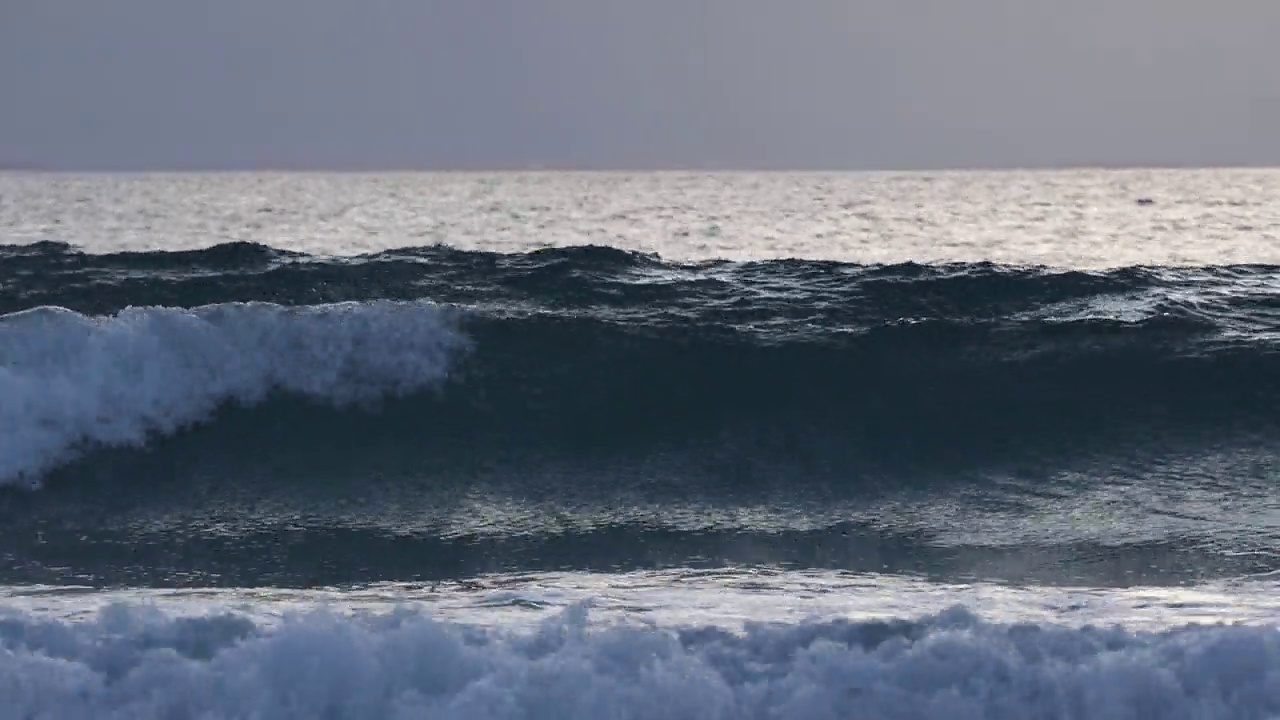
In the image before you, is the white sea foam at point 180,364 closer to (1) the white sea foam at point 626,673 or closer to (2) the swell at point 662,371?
(2) the swell at point 662,371

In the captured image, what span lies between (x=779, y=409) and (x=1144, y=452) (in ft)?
10.3

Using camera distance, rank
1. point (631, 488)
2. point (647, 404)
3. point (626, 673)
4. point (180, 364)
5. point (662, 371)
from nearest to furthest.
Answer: point (626, 673) → point (631, 488) → point (180, 364) → point (647, 404) → point (662, 371)

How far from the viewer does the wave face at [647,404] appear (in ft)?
32.2

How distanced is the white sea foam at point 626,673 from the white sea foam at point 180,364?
5276 mm

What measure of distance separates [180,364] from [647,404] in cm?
430

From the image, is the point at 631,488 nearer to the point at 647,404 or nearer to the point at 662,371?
the point at 647,404

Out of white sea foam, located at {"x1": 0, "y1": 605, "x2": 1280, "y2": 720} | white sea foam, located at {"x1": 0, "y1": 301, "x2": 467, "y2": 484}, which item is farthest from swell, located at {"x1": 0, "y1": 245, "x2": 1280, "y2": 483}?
white sea foam, located at {"x1": 0, "y1": 605, "x2": 1280, "y2": 720}

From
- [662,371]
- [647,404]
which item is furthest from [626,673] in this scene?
[662,371]

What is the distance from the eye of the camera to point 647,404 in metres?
12.0

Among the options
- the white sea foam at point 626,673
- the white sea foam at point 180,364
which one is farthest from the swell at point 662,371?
the white sea foam at point 626,673

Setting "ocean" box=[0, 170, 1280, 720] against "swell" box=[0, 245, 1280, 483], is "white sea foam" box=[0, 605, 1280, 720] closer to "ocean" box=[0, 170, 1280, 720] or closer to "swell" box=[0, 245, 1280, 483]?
"ocean" box=[0, 170, 1280, 720]

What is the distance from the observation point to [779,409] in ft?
38.8

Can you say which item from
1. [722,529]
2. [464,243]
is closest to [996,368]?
[722,529]

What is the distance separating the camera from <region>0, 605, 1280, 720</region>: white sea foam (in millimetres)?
5586
